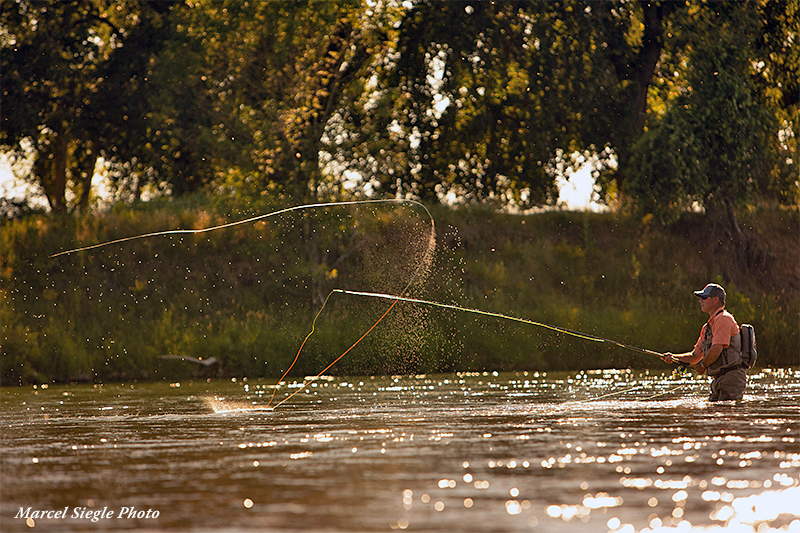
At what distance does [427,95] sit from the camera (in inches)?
1169

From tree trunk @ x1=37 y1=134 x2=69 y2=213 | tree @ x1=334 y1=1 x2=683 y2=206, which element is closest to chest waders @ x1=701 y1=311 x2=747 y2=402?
tree @ x1=334 y1=1 x2=683 y2=206

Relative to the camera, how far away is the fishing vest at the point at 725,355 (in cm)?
1253

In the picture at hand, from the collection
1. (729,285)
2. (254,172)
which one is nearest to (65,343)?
(254,172)

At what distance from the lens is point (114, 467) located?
830cm

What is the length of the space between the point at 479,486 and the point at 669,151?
2032 cm

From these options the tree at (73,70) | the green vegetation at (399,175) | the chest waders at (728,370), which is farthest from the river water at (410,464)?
the tree at (73,70)

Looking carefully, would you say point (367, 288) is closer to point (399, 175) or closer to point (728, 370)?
point (399, 175)

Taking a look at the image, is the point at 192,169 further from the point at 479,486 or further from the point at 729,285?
the point at 479,486

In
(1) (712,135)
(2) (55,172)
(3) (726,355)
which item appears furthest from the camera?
(2) (55,172)

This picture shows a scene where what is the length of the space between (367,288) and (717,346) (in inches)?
575

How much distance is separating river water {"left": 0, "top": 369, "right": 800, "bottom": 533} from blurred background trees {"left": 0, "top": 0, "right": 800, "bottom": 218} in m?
11.4

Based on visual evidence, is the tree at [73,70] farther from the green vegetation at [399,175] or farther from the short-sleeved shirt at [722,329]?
the short-sleeved shirt at [722,329]

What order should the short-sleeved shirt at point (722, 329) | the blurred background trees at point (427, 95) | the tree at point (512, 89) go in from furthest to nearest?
the tree at point (512, 89) < the blurred background trees at point (427, 95) < the short-sleeved shirt at point (722, 329)

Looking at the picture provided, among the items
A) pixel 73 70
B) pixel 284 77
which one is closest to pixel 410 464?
pixel 284 77
